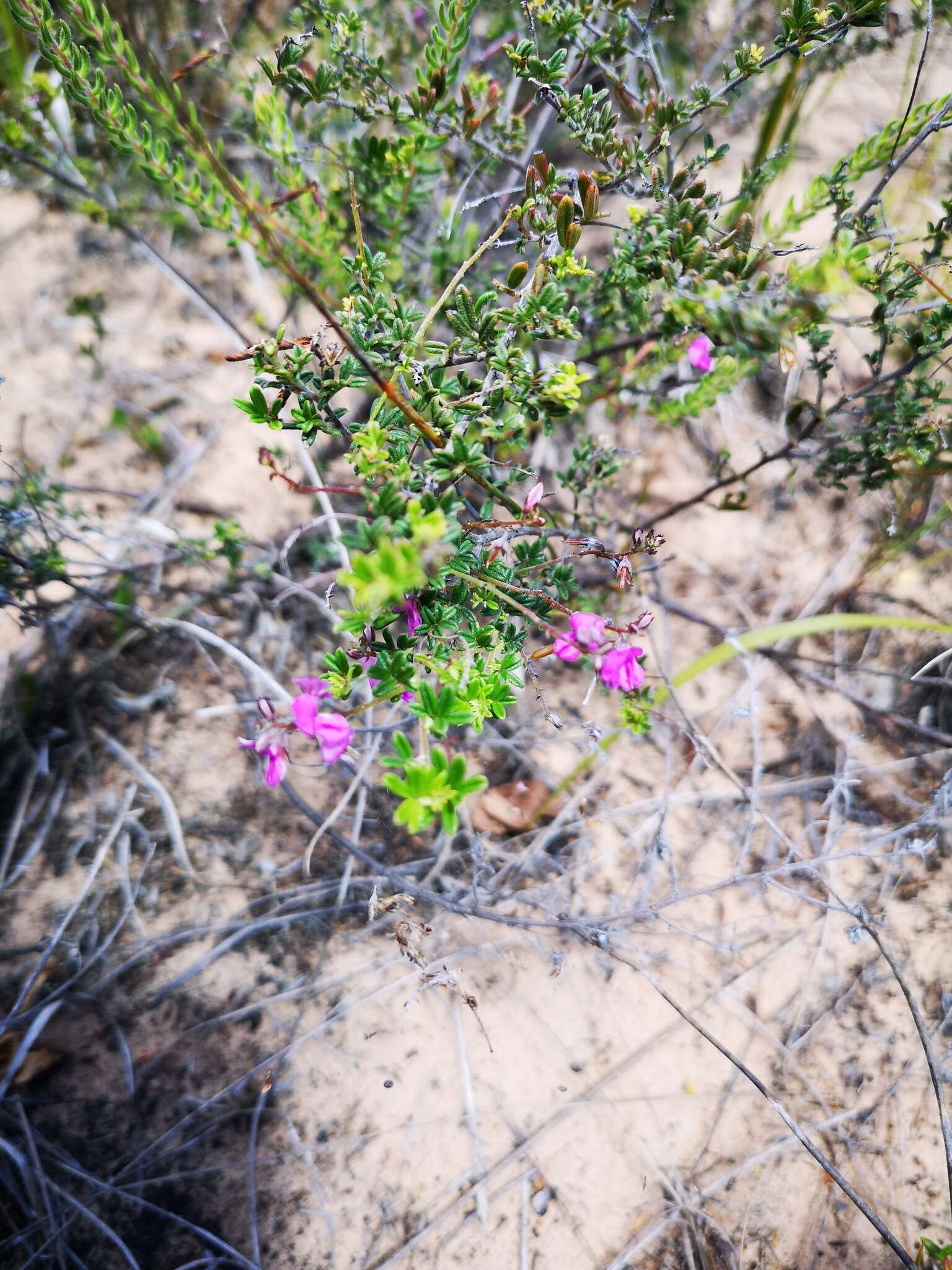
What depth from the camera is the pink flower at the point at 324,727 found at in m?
1.15

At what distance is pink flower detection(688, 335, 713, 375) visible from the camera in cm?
152

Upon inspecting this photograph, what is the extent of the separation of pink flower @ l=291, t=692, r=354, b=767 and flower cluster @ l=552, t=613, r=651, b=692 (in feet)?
1.29

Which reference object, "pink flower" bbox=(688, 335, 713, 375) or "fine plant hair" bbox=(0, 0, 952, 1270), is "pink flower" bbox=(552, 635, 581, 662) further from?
"pink flower" bbox=(688, 335, 713, 375)

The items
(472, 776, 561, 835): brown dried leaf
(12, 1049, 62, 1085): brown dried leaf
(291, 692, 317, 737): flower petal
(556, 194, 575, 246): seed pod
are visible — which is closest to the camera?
(556, 194, 575, 246): seed pod

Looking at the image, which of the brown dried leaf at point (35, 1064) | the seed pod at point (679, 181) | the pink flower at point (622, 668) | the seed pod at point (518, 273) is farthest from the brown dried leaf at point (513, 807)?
the seed pod at point (679, 181)

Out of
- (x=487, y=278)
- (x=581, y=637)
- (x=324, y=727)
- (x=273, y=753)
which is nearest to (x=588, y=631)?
(x=581, y=637)

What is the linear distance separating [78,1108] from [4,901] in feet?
1.61

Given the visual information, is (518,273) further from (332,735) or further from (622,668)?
(332,735)

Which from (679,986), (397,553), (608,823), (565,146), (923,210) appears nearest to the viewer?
(397,553)

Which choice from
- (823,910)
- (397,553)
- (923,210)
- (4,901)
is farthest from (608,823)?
(923,210)

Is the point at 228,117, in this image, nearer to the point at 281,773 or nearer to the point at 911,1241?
the point at 281,773

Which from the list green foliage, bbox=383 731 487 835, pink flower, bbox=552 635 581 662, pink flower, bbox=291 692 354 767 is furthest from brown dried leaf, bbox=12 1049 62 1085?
pink flower, bbox=552 635 581 662

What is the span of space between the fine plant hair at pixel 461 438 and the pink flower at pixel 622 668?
0.03 ft

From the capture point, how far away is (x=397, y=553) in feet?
2.77
